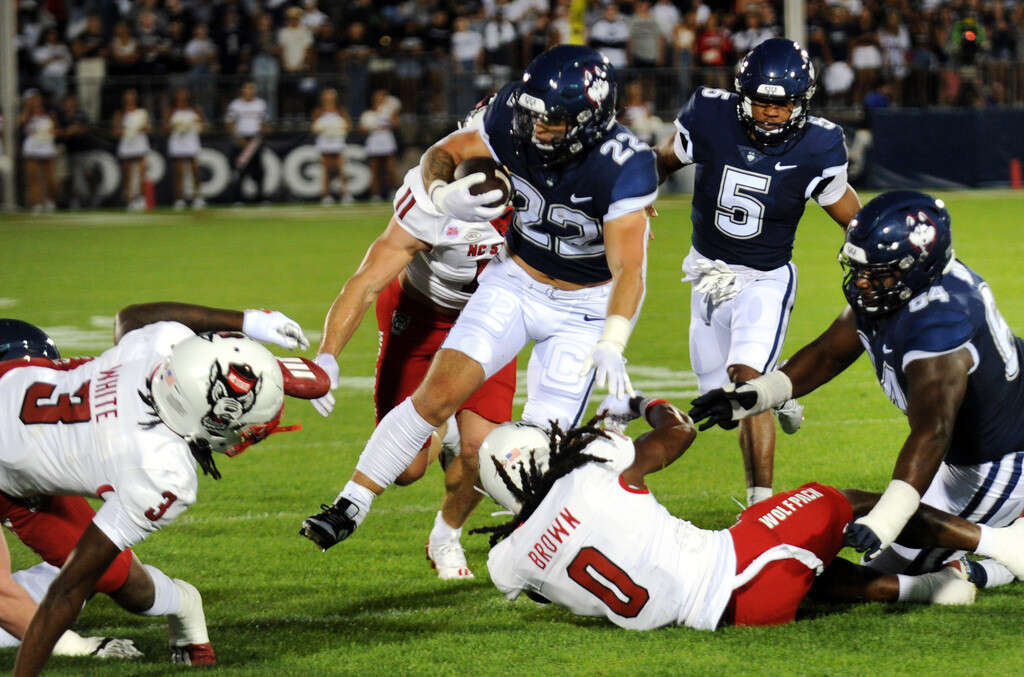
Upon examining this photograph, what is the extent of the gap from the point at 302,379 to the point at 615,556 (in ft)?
3.52

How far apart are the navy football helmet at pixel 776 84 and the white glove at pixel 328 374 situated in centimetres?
213

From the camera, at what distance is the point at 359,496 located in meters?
5.19

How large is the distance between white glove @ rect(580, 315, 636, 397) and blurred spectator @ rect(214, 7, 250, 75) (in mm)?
18484

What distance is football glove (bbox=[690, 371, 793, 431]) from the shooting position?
5.08 meters

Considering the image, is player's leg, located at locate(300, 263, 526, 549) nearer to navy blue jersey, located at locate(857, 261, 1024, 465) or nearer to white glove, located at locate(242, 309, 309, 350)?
white glove, located at locate(242, 309, 309, 350)

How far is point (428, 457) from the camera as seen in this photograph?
21.7 feet

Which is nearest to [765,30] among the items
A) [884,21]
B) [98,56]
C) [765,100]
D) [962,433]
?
[884,21]

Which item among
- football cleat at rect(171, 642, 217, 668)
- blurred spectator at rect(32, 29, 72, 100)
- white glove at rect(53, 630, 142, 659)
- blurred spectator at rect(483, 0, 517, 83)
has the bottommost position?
blurred spectator at rect(32, 29, 72, 100)

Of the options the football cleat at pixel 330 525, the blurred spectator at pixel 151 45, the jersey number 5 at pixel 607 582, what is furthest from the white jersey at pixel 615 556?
the blurred spectator at pixel 151 45

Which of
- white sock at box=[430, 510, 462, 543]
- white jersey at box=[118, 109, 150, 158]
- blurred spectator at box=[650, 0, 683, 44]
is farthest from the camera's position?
blurred spectator at box=[650, 0, 683, 44]

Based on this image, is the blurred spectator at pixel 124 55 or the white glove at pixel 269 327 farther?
the blurred spectator at pixel 124 55

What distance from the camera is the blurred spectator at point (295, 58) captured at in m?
22.3

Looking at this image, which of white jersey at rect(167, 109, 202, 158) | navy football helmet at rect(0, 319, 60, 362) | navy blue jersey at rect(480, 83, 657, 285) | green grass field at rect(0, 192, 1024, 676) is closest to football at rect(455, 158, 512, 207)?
navy blue jersey at rect(480, 83, 657, 285)

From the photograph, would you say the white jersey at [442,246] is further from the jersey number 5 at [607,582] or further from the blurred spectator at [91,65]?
the blurred spectator at [91,65]
